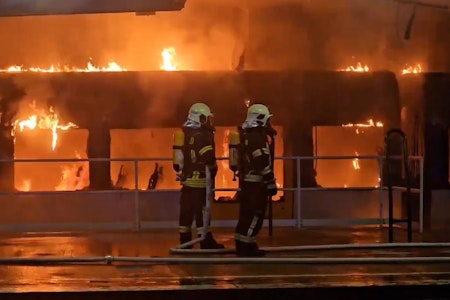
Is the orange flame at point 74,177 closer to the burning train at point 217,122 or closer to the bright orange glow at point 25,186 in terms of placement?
the burning train at point 217,122

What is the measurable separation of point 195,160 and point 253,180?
716 millimetres

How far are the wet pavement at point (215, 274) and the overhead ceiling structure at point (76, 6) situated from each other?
2.43 metres

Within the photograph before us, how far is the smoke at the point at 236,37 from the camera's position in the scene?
39.3 feet

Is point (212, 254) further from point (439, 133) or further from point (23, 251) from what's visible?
point (439, 133)

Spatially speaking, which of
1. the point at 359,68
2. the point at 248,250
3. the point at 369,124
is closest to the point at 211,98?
the point at 369,124

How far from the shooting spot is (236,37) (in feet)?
40.1

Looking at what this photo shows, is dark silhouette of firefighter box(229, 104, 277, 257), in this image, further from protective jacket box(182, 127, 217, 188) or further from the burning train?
the burning train

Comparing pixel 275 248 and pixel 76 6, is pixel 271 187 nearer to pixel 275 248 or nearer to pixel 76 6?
pixel 275 248

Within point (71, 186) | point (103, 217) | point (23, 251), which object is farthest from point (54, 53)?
point (23, 251)

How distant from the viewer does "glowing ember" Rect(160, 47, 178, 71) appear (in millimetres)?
12266

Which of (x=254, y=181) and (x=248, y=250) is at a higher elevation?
(x=254, y=181)

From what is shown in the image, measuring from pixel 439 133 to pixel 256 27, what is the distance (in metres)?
3.48

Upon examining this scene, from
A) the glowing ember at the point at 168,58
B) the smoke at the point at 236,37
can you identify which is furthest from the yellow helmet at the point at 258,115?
the glowing ember at the point at 168,58

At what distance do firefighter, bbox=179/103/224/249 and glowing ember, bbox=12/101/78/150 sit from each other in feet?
12.8
